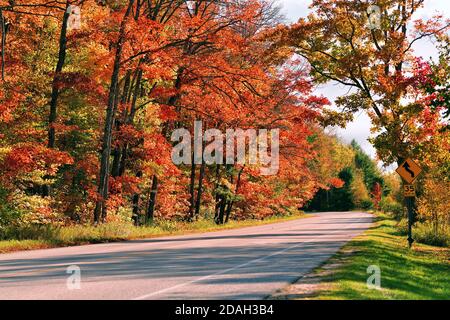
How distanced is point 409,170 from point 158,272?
1366cm

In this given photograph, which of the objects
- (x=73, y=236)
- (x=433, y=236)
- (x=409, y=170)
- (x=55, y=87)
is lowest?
(x=433, y=236)

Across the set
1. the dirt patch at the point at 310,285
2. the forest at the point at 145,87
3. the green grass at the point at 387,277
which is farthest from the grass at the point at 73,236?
the dirt patch at the point at 310,285

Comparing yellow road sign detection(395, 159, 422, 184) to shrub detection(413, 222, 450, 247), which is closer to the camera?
yellow road sign detection(395, 159, 422, 184)

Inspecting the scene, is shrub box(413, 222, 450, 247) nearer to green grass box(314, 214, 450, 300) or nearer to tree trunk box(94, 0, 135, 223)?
green grass box(314, 214, 450, 300)

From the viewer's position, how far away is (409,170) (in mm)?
23266

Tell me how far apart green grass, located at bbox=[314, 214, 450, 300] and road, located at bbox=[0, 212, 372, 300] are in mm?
874

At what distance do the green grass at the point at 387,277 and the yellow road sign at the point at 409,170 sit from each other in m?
2.99

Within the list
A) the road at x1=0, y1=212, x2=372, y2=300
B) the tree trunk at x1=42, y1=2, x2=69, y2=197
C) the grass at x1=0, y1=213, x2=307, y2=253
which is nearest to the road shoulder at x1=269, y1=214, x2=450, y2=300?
the road at x1=0, y1=212, x2=372, y2=300

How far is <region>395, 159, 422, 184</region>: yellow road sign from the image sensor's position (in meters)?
23.1

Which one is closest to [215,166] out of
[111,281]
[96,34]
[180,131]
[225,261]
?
[180,131]

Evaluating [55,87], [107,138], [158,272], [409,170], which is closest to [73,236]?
[107,138]

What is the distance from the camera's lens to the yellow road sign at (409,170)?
910 inches

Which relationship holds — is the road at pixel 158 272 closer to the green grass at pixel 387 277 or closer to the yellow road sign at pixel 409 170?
the green grass at pixel 387 277

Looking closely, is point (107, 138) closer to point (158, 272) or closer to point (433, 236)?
point (158, 272)
